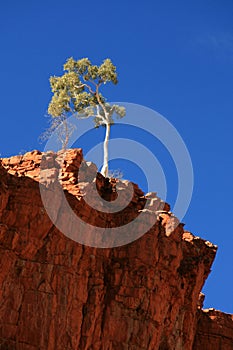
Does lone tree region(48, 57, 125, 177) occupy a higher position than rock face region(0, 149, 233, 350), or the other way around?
lone tree region(48, 57, 125, 177)

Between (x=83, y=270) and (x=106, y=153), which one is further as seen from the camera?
(x=106, y=153)

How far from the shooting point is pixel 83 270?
2427 inches

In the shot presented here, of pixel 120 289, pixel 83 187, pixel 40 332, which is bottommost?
pixel 40 332

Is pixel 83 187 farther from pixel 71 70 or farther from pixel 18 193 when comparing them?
pixel 71 70

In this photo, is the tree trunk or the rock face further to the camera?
the tree trunk

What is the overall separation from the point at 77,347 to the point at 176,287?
10.3 m

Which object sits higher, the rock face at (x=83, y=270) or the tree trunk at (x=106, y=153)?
the tree trunk at (x=106, y=153)

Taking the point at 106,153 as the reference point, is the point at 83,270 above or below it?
below

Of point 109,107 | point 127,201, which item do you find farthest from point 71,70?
point 127,201

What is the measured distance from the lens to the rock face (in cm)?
5803

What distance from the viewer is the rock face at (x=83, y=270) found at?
58.0m

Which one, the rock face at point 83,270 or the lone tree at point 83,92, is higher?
the lone tree at point 83,92

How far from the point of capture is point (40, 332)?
57.8m

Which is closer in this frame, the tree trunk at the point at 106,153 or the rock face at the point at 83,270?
the rock face at the point at 83,270
